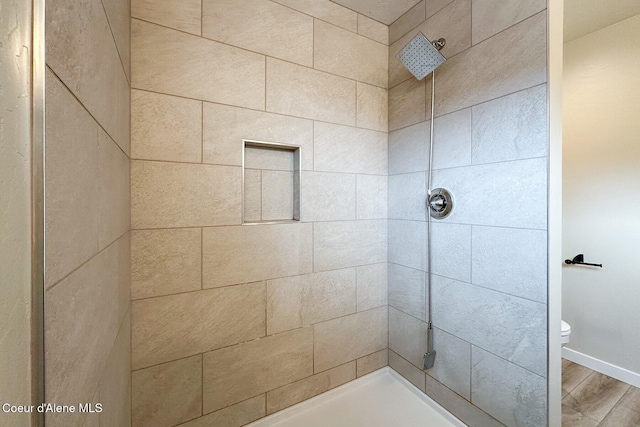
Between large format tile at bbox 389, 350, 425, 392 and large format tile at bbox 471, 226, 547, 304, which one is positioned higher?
large format tile at bbox 471, 226, 547, 304

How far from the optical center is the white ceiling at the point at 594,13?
158cm

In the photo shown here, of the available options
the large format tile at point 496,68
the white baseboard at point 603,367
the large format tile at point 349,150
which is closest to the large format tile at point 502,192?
the large format tile at point 496,68

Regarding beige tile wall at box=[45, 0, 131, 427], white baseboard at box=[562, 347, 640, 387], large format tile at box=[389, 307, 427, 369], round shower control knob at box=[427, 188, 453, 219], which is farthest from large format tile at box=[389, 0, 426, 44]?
white baseboard at box=[562, 347, 640, 387]

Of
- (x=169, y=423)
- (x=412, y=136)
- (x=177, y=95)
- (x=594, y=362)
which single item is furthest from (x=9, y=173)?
(x=594, y=362)

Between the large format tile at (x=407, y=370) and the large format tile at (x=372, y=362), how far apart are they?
4 centimetres

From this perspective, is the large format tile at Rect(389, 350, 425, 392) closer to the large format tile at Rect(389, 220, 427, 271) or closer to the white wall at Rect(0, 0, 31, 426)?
the large format tile at Rect(389, 220, 427, 271)

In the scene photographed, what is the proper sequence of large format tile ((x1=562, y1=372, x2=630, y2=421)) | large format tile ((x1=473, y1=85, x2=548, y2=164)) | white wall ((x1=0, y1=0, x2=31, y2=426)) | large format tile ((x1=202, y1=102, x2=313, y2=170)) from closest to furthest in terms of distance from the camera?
white wall ((x1=0, y1=0, x2=31, y2=426)) < large format tile ((x1=473, y1=85, x2=548, y2=164)) < large format tile ((x1=202, y1=102, x2=313, y2=170)) < large format tile ((x1=562, y1=372, x2=630, y2=421))

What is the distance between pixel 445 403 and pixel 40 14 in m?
1.98

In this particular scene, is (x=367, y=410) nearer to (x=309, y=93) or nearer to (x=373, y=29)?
(x=309, y=93)

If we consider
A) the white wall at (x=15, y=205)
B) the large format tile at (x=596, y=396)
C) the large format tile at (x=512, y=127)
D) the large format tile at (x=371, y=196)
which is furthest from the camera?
the large format tile at (x=371, y=196)

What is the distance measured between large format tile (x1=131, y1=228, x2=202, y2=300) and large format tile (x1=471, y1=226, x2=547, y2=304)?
135cm

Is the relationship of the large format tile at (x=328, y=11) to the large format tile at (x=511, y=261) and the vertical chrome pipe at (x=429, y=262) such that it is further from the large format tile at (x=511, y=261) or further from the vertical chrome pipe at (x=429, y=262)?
the large format tile at (x=511, y=261)

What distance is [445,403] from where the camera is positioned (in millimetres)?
1365

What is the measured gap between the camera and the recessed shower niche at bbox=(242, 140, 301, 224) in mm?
1314
